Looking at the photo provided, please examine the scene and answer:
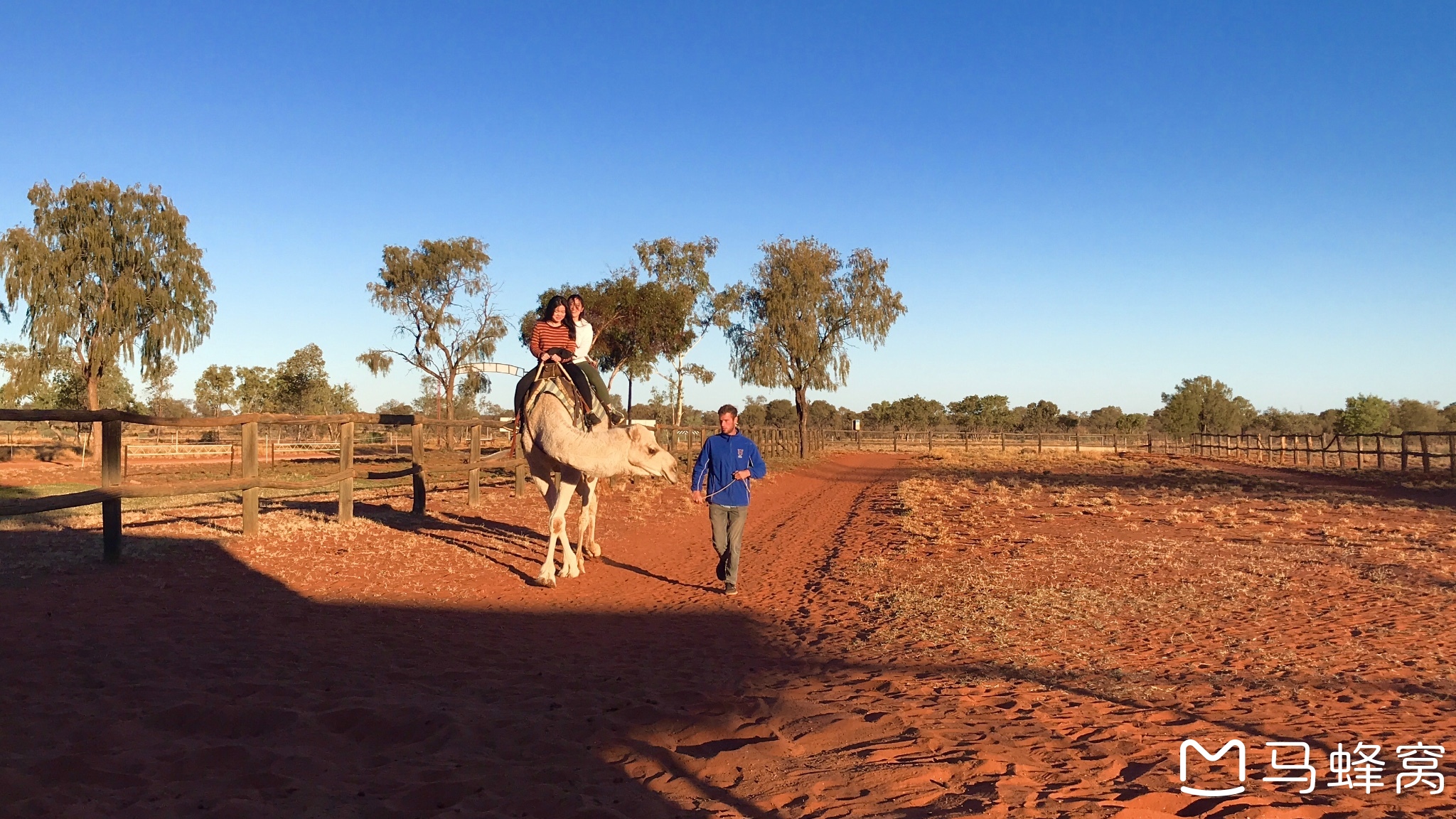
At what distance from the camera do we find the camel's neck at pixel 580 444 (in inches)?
343

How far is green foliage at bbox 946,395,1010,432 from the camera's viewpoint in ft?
318

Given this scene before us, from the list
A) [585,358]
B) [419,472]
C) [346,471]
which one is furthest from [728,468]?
[419,472]

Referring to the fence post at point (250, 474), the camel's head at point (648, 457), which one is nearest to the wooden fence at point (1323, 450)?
the camel's head at point (648, 457)

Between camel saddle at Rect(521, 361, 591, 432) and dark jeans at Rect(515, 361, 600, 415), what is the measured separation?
0.10 ft

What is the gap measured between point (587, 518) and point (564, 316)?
2.79m

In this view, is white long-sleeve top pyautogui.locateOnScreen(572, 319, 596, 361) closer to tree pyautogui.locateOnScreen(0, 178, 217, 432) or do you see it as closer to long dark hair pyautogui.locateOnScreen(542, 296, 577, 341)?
long dark hair pyautogui.locateOnScreen(542, 296, 577, 341)

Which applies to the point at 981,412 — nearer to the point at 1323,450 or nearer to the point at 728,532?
the point at 1323,450

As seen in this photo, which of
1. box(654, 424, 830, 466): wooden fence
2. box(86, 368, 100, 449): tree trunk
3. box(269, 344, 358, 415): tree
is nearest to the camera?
box(654, 424, 830, 466): wooden fence

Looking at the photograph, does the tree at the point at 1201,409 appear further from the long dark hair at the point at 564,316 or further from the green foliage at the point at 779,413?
the long dark hair at the point at 564,316

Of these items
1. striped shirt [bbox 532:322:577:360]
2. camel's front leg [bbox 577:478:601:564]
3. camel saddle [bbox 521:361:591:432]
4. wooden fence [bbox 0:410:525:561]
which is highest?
striped shirt [bbox 532:322:577:360]

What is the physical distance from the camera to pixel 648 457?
→ 893 centimetres

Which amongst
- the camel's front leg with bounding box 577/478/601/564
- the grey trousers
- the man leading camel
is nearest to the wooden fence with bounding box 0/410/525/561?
the camel's front leg with bounding box 577/478/601/564

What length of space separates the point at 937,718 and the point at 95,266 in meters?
45.2

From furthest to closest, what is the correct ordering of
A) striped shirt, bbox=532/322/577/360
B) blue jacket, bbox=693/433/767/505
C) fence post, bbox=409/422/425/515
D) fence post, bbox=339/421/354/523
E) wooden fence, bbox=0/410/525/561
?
fence post, bbox=409/422/425/515, fence post, bbox=339/421/354/523, striped shirt, bbox=532/322/577/360, blue jacket, bbox=693/433/767/505, wooden fence, bbox=0/410/525/561
